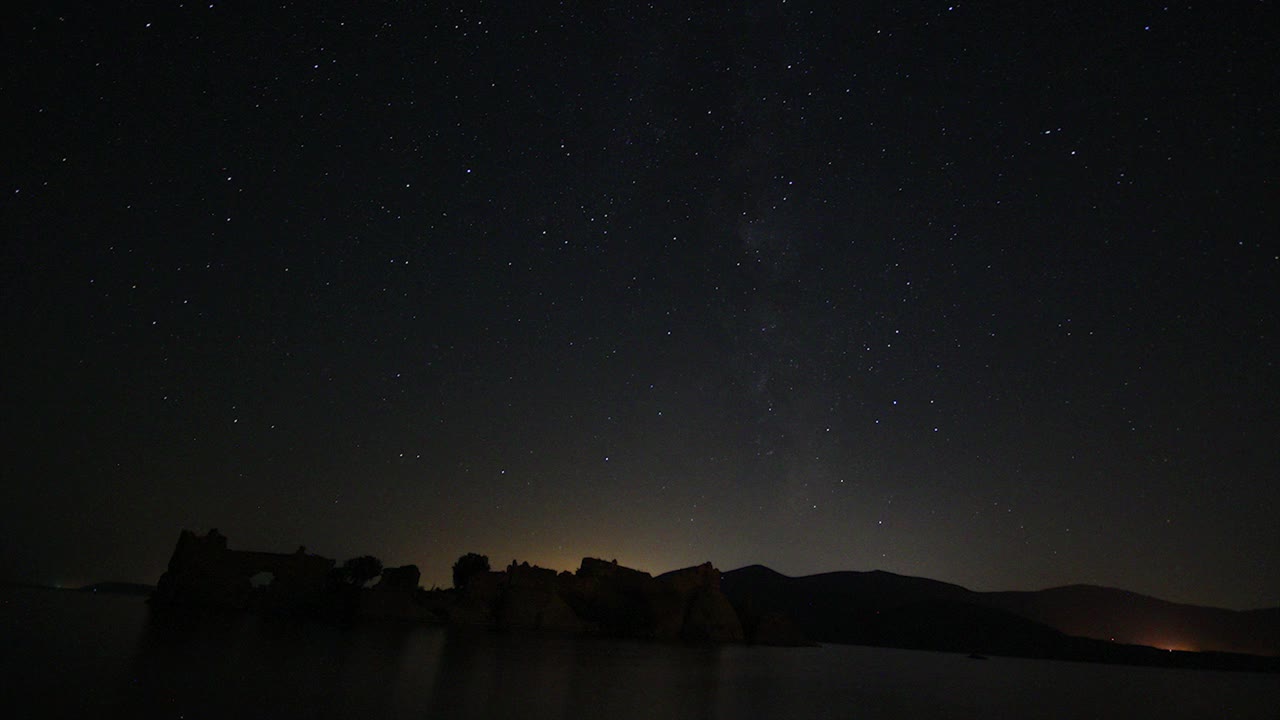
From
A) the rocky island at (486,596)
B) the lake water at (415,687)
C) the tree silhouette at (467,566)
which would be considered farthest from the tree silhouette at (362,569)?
the lake water at (415,687)

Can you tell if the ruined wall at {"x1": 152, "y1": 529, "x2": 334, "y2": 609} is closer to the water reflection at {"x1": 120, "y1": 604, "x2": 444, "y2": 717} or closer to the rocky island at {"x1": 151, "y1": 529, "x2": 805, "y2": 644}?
the rocky island at {"x1": 151, "y1": 529, "x2": 805, "y2": 644}

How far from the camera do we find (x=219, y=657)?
20.4 metres

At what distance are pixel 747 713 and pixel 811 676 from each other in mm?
19192

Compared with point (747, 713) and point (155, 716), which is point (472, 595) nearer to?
point (747, 713)

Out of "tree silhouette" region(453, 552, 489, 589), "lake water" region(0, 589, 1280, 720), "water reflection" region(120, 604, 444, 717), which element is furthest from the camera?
"tree silhouette" region(453, 552, 489, 589)

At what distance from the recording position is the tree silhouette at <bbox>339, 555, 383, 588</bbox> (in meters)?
93.6

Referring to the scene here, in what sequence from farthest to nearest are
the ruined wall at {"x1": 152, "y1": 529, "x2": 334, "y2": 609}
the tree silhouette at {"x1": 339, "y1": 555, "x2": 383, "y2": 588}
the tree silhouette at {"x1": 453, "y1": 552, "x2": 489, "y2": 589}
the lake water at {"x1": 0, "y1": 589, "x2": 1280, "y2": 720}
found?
the tree silhouette at {"x1": 453, "y1": 552, "x2": 489, "y2": 589} → the tree silhouette at {"x1": 339, "y1": 555, "x2": 383, "y2": 588} → the ruined wall at {"x1": 152, "y1": 529, "x2": 334, "y2": 609} → the lake water at {"x1": 0, "y1": 589, "x2": 1280, "y2": 720}

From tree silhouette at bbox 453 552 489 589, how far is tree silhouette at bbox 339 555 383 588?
15.5 meters

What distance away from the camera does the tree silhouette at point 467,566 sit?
108m

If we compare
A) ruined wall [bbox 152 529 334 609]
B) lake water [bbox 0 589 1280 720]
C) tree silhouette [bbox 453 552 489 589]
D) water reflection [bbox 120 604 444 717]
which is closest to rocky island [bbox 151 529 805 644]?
ruined wall [bbox 152 529 334 609]

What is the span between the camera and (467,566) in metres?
110

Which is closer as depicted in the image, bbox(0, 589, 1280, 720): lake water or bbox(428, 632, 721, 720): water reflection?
bbox(0, 589, 1280, 720): lake water

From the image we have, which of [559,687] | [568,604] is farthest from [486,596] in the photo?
[559,687]

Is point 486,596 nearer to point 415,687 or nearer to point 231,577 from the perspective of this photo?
point 231,577
